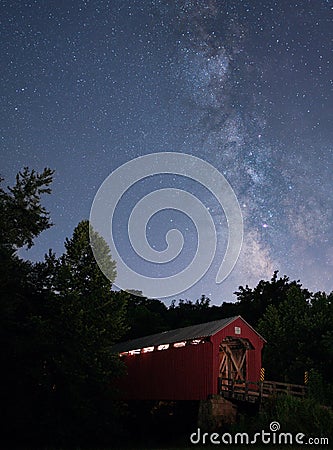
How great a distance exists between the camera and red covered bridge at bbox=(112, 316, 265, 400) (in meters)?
30.4

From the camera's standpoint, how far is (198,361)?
31.0 meters

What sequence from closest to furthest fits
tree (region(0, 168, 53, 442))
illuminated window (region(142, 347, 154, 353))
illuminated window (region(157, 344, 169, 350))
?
tree (region(0, 168, 53, 442)) < illuminated window (region(157, 344, 169, 350)) < illuminated window (region(142, 347, 154, 353))

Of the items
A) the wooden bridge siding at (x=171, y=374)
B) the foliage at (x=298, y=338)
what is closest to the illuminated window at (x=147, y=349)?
the wooden bridge siding at (x=171, y=374)

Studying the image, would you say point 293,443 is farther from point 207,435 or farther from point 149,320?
point 149,320

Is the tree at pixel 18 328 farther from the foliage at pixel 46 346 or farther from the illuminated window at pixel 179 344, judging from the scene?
the illuminated window at pixel 179 344

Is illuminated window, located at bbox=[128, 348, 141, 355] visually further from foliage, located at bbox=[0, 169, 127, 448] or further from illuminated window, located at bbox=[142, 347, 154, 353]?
foliage, located at bbox=[0, 169, 127, 448]

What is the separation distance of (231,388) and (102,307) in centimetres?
858

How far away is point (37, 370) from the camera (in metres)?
27.7

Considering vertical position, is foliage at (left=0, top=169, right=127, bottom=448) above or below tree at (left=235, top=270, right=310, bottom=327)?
below

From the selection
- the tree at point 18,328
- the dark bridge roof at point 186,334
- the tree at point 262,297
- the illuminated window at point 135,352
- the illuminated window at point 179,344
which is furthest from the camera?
the tree at point 262,297

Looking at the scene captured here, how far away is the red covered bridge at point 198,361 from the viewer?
30.4 metres

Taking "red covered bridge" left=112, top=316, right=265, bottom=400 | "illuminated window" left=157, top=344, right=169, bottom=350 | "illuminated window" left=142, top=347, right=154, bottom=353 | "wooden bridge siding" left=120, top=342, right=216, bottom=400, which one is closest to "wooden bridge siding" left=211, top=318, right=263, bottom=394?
"red covered bridge" left=112, top=316, right=265, bottom=400

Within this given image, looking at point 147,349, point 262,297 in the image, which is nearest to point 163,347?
point 147,349

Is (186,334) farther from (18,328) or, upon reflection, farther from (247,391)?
(18,328)
